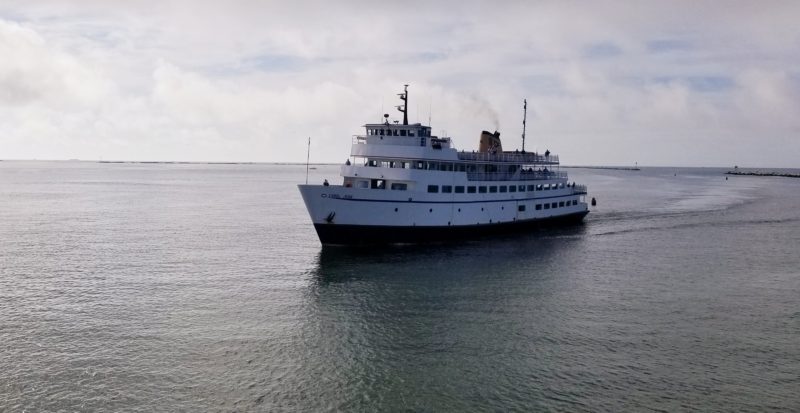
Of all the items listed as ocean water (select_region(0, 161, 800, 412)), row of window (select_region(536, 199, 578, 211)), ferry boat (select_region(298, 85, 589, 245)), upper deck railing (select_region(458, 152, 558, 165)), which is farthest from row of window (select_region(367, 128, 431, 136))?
row of window (select_region(536, 199, 578, 211))

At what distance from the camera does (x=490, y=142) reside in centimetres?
6219

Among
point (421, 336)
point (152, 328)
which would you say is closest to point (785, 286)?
point (421, 336)

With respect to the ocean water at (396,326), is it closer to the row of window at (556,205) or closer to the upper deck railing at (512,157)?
the upper deck railing at (512,157)

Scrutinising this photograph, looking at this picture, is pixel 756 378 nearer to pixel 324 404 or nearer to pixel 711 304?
pixel 711 304

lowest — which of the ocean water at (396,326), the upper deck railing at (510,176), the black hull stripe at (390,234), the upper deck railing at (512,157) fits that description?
the ocean water at (396,326)

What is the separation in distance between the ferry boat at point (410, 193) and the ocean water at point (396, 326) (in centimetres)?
208

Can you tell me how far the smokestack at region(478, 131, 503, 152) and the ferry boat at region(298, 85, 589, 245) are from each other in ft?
5.37

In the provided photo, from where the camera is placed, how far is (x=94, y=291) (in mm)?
33375

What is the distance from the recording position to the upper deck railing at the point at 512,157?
177 ft

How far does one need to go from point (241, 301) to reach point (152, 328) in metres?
5.76

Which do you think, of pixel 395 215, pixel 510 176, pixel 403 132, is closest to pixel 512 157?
pixel 510 176

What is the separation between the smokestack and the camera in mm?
60944

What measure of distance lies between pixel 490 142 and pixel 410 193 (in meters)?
18.9

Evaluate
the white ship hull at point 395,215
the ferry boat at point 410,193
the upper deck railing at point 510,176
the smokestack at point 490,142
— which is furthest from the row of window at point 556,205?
the white ship hull at point 395,215
